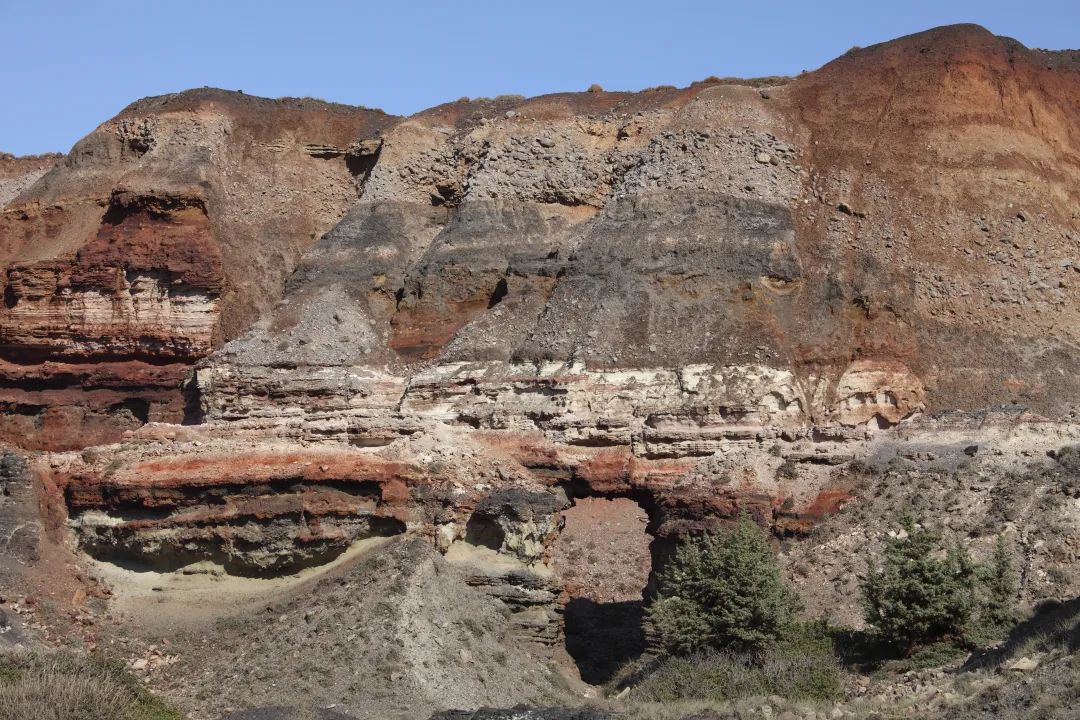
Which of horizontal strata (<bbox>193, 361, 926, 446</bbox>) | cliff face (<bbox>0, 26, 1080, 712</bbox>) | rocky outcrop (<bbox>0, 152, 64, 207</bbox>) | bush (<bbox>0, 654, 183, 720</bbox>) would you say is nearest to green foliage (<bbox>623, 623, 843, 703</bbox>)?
cliff face (<bbox>0, 26, 1080, 712</bbox>)

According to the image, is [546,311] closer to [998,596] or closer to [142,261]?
[142,261]

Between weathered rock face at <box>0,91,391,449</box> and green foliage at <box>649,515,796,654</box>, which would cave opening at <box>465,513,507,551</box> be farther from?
weathered rock face at <box>0,91,391,449</box>

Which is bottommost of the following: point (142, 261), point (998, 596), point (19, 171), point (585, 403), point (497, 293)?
point (998, 596)

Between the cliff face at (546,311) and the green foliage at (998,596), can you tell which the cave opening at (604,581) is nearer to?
the cliff face at (546,311)

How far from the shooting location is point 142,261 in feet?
162

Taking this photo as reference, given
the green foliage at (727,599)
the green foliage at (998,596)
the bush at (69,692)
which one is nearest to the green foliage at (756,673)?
the green foliage at (727,599)

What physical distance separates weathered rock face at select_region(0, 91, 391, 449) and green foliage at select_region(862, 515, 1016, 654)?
80.8 ft

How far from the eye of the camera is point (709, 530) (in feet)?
118

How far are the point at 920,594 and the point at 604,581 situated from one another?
15.7 m

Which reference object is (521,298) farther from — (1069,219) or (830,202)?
(1069,219)

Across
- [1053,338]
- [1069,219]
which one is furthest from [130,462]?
[1069,219]

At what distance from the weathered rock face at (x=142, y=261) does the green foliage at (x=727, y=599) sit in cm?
2016

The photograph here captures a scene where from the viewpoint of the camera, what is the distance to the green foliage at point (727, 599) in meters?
32.8

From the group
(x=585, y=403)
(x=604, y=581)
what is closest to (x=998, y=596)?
(x=585, y=403)
